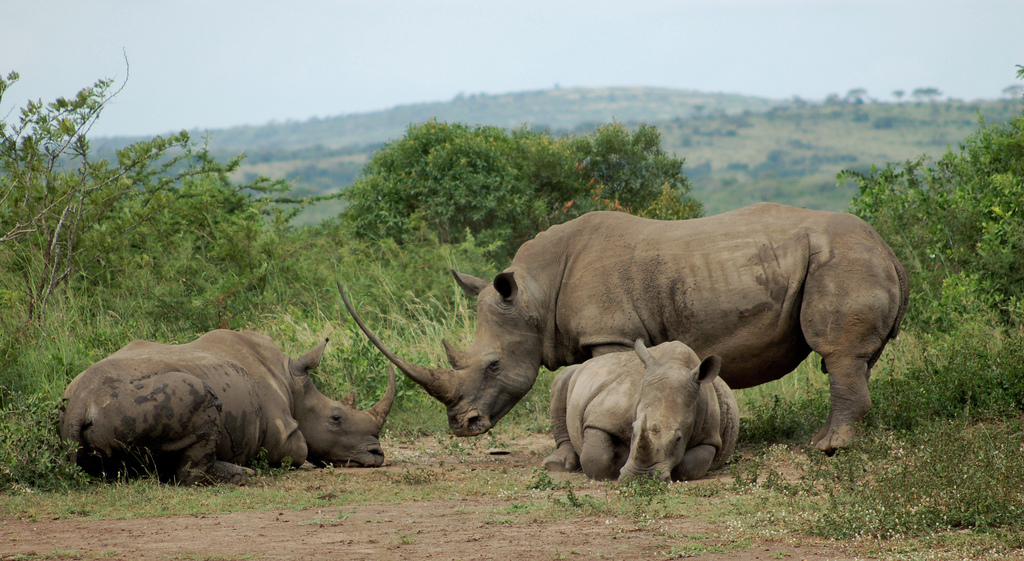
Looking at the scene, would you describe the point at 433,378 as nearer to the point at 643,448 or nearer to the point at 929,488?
the point at 643,448

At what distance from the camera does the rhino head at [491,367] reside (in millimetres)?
8133

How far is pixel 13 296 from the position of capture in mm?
9891

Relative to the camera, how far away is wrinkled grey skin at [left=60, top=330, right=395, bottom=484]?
6.58 m

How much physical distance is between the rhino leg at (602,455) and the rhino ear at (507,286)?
1.50 m

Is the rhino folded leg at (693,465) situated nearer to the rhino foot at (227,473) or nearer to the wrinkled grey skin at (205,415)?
the wrinkled grey skin at (205,415)

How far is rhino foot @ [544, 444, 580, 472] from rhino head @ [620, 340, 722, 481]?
0.96 metres

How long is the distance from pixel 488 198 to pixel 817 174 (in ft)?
303

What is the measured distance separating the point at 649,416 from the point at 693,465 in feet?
1.71

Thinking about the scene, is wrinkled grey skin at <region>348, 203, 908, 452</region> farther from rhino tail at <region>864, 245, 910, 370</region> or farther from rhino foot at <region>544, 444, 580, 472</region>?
rhino foot at <region>544, 444, 580, 472</region>

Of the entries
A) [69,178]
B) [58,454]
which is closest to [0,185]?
[69,178]

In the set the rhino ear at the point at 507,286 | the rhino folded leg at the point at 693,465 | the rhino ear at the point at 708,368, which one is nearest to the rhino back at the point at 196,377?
the rhino ear at the point at 507,286

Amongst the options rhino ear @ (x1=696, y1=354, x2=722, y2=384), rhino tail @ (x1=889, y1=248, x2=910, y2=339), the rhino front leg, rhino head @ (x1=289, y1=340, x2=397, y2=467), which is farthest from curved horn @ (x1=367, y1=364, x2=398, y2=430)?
rhino tail @ (x1=889, y1=248, x2=910, y2=339)

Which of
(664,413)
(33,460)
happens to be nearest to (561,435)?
(664,413)

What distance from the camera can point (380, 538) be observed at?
5.27 m
